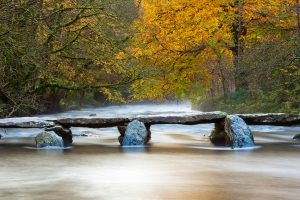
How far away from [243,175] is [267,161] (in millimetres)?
2527

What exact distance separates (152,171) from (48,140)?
241 inches

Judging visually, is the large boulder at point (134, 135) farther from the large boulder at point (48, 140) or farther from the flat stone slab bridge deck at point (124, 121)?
the large boulder at point (48, 140)

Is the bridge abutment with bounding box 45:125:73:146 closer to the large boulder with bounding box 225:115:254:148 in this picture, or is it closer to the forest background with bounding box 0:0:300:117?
the forest background with bounding box 0:0:300:117

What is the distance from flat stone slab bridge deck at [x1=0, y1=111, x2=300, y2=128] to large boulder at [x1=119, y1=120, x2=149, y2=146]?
537mm

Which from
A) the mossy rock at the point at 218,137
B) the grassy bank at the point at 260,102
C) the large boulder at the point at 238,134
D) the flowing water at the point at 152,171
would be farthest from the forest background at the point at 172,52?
the large boulder at the point at 238,134

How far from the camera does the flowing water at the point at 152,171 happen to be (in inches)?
335

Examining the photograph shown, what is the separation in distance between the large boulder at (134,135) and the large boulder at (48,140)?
2.04 metres

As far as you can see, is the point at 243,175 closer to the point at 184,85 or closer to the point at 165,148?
the point at 165,148

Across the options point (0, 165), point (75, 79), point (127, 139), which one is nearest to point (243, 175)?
point (0, 165)

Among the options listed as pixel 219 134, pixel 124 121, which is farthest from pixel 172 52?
pixel 124 121

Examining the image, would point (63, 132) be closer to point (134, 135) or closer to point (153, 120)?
point (134, 135)

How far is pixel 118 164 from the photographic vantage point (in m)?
12.4

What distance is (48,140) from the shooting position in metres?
16.5

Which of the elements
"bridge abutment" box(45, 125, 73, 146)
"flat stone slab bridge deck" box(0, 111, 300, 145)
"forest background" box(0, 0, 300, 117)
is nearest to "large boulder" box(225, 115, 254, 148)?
"flat stone slab bridge deck" box(0, 111, 300, 145)
